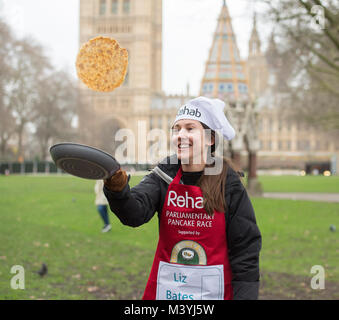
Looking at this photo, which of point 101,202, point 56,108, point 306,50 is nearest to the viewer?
point 101,202

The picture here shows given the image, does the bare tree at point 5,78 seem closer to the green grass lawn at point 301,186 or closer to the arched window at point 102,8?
the arched window at point 102,8

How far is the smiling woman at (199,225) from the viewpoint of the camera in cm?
294

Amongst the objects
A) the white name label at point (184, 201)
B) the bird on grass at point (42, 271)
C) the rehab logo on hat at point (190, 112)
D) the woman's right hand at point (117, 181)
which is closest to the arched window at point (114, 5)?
the bird on grass at point (42, 271)

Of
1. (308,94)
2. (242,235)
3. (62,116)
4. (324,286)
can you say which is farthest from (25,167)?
(242,235)

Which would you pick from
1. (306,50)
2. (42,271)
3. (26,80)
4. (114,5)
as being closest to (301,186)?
(306,50)

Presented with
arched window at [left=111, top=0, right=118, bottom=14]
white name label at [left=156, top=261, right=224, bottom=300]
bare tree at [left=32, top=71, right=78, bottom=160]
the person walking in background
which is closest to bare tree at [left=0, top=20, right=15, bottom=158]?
bare tree at [left=32, top=71, right=78, bottom=160]

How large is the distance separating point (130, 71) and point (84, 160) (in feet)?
355

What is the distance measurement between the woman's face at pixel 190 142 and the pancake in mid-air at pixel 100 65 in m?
0.51

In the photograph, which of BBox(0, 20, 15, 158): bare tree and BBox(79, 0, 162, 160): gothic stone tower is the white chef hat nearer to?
BBox(0, 20, 15, 158): bare tree

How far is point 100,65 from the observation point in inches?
127

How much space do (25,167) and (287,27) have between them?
153 feet

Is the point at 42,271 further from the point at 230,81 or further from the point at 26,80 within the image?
the point at 26,80

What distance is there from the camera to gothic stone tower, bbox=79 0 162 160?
55.8 meters

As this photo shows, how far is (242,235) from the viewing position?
2.96 m
